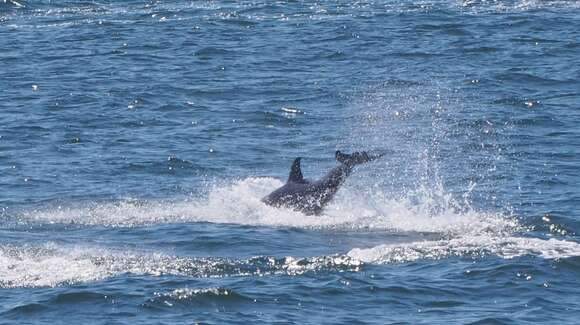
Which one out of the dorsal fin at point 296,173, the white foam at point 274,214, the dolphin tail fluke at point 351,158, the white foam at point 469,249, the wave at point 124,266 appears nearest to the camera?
the wave at point 124,266

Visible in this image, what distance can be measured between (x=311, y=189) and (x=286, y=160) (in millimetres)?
5257

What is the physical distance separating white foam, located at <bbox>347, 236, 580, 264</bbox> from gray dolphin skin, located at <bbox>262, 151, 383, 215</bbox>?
4373mm

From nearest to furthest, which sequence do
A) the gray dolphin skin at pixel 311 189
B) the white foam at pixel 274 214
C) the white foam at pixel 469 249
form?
the white foam at pixel 469 249 → the white foam at pixel 274 214 → the gray dolphin skin at pixel 311 189

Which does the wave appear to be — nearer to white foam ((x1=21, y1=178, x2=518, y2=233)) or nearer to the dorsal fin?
white foam ((x1=21, y1=178, x2=518, y2=233))

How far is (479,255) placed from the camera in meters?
27.0

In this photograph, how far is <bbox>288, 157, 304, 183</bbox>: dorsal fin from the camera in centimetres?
3297

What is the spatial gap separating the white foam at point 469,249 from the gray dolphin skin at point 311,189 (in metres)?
4.37

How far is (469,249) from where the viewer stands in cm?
2748

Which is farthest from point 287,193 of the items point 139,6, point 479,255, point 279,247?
point 139,6

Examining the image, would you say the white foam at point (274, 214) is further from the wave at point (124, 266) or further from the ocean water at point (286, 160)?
the wave at point (124, 266)

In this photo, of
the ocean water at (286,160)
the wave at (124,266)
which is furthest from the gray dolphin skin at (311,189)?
the wave at (124,266)

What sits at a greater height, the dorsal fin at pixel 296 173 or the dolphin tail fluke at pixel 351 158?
the dolphin tail fluke at pixel 351 158

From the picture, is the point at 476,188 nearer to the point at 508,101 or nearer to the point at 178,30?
the point at 508,101

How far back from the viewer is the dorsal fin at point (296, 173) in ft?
108
